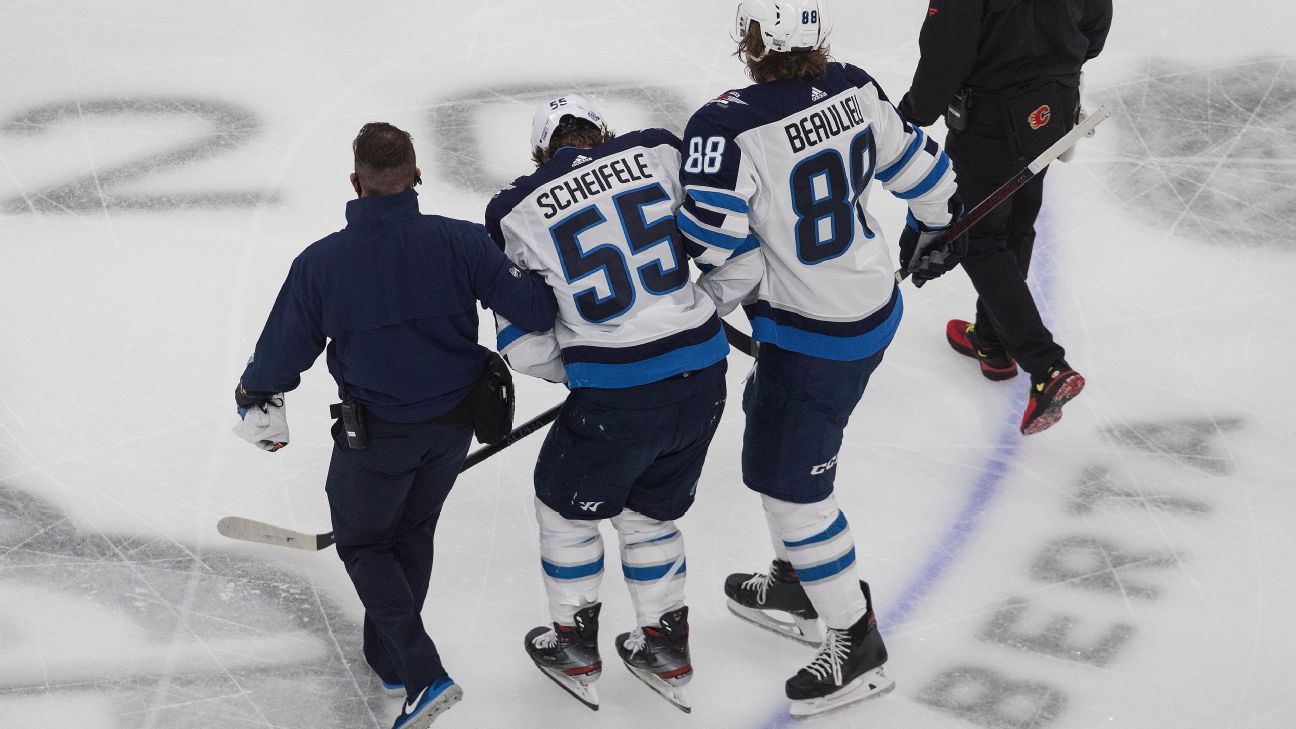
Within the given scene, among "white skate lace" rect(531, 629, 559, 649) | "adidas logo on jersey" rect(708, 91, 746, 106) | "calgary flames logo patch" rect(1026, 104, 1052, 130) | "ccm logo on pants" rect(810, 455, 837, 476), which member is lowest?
"white skate lace" rect(531, 629, 559, 649)

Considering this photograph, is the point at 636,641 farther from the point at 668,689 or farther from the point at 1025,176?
the point at 1025,176

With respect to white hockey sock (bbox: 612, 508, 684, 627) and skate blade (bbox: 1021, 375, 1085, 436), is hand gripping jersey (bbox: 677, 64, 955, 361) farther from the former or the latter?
skate blade (bbox: 1021, 375, 1085, 436)

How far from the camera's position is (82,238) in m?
4.16

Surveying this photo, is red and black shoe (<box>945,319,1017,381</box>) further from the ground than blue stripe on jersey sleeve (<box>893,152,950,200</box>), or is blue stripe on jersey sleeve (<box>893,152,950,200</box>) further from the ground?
blue stripe on jersey sleeve (<box>893,152,950,200</box>)

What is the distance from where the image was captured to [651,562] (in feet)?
9.09

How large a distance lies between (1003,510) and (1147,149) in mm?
1906

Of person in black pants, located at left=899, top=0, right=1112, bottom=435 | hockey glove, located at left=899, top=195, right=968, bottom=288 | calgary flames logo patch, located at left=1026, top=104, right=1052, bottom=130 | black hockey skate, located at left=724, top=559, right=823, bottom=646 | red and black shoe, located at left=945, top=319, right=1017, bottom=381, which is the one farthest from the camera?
red and black shoe, located at left=945, top=319, right=1017, bottom=381

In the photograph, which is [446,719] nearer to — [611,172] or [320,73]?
[611,172]

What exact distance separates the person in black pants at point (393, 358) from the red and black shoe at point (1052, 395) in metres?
1.62

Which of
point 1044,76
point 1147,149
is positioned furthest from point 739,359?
point 1147,149

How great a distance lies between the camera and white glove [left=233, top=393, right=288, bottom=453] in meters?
2.56

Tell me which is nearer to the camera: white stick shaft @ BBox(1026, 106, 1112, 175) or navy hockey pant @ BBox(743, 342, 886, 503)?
navy hockey pant @ BBox(743, 342, 886, 503)

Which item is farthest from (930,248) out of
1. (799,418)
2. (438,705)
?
(438,705)

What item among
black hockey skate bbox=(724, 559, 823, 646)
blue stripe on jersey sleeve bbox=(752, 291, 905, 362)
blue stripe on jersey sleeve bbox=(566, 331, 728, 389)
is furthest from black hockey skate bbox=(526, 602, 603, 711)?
blue stripe on jersey sleeve bbox=(752, 291, 905, 362)
